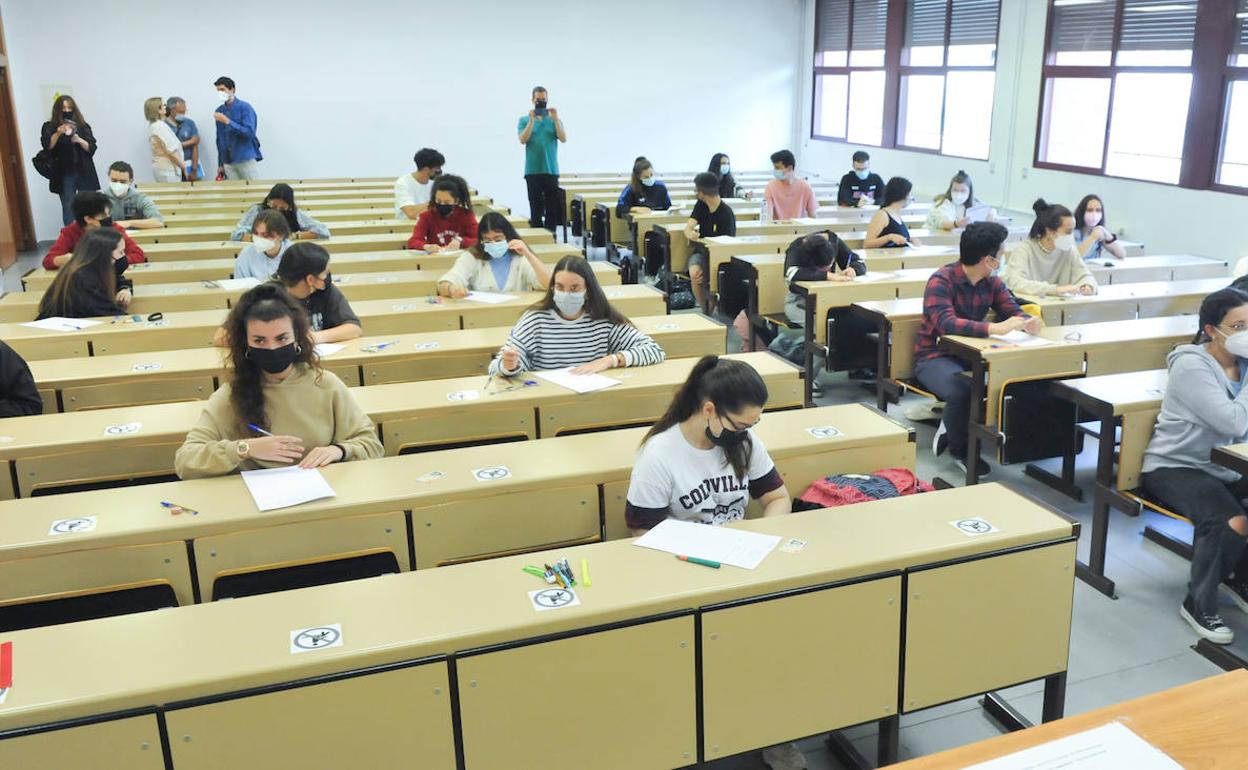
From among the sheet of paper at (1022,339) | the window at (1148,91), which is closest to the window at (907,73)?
the window at (1148,91)

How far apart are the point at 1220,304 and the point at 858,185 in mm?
6677

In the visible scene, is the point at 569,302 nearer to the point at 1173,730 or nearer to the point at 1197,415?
the point at 1197,415

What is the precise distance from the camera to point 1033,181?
Result: 9.60 metres

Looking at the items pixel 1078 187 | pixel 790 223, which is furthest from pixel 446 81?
pixel 1078 187

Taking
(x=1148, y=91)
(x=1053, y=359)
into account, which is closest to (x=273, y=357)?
(x=1053, y=359)

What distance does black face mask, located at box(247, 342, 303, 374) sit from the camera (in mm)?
2734

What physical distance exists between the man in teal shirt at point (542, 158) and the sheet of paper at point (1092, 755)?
8.72 metres

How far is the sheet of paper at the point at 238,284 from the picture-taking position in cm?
498

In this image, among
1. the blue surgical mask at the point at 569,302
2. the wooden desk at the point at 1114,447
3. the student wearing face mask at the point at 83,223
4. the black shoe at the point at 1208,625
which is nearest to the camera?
the black shoe at the point at 1208,625

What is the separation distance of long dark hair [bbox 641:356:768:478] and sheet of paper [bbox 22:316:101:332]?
3081mm

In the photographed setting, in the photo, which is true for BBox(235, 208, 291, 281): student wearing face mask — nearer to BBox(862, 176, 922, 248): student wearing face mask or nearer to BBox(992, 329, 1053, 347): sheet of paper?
BBox(992, 329, 1053, 347): sheet of paper

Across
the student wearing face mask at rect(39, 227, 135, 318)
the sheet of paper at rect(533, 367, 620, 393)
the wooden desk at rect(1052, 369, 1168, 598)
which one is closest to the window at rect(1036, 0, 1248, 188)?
the wooden desk at rect(1052, 369, 1168, 598)

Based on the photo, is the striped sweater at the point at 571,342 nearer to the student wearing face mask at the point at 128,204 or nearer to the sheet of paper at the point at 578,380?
the sheet of paper at the point at 578,380

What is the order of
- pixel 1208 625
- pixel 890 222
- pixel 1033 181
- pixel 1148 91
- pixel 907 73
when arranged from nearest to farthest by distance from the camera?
pixel 1208 625 → pixel 890 222 → pixel 1148 91 → pixel 1033 181 → pixel 907 73
